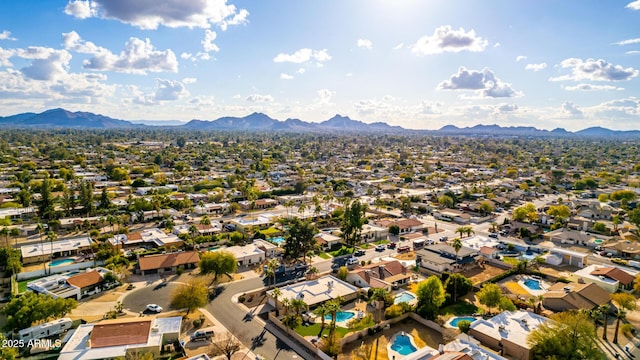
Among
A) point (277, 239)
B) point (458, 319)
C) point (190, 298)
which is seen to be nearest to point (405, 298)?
point (458, 319)

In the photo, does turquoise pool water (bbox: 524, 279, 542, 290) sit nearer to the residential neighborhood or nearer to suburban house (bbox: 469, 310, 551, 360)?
the residential neighborhood

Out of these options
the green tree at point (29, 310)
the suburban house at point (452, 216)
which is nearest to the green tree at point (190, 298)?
the green tree at point (29, 310)

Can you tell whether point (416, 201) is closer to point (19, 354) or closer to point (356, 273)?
point (356, 273)

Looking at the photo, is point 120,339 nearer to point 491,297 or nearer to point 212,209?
point 491,297

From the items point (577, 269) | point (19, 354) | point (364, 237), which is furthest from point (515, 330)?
point (19, 354)

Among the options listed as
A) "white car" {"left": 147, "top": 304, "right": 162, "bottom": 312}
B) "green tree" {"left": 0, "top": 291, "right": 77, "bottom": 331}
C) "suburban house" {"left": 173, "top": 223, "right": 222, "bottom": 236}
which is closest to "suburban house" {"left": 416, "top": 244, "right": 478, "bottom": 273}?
"white car" {"left": 147, "top": 304, "right": 162, "bottom": 312}
